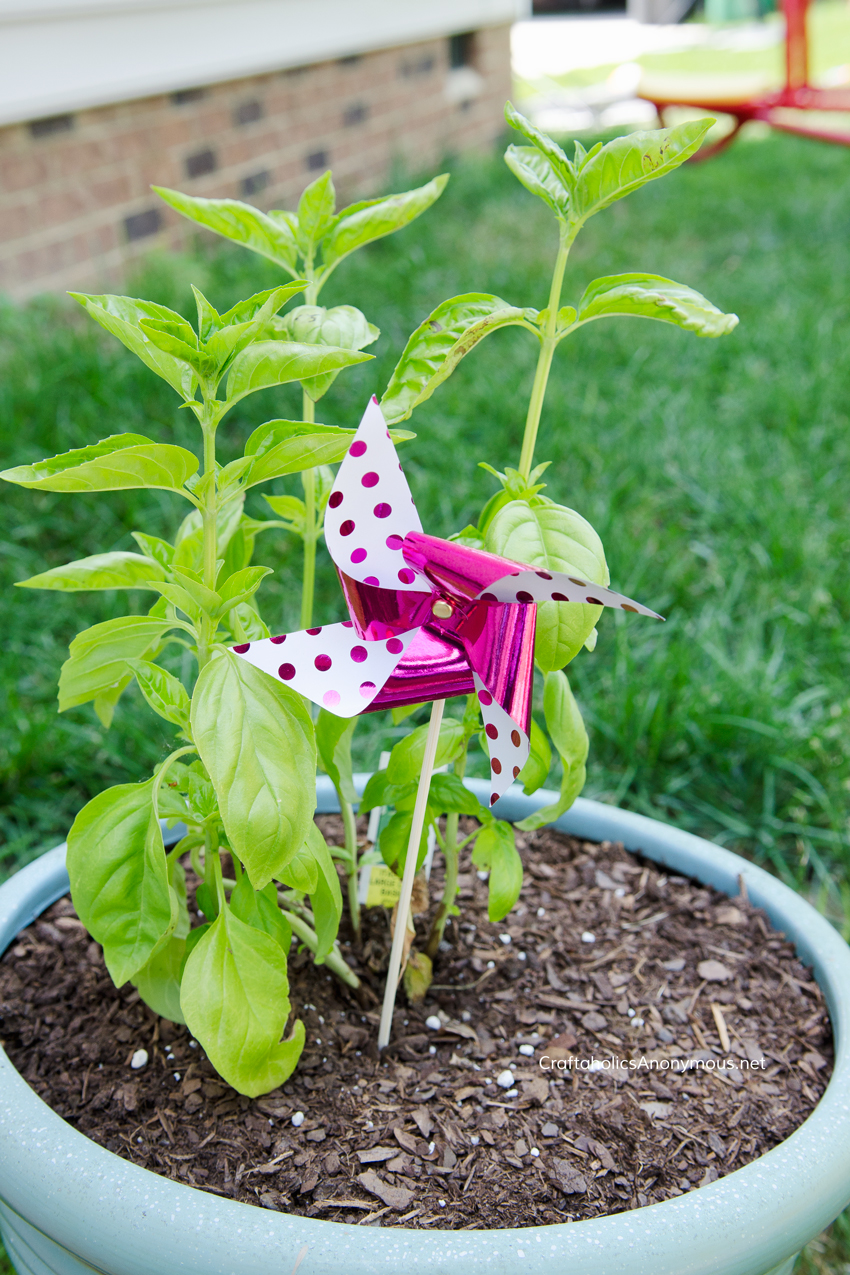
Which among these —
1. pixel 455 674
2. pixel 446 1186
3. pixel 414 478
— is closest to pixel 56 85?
pixel 414 478

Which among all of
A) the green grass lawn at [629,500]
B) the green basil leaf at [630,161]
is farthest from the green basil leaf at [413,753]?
the green grass lawn at [629,500]

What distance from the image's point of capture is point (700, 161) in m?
5.31

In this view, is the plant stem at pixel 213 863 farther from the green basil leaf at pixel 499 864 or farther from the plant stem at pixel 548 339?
the plant stem at pixel 548 339

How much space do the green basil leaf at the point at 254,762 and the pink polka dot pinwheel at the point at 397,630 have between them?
0.03 metres

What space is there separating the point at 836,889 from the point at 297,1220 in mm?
1173

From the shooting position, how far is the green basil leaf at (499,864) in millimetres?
999

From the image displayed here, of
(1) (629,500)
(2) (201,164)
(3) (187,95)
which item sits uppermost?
(3) (187,95)

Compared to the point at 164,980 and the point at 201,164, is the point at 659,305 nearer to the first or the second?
the point at 164,980

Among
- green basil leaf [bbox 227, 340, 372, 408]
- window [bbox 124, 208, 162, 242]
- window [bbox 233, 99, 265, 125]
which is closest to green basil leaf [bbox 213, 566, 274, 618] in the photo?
green basil leaf [bbox 227, 340, 372, 408]

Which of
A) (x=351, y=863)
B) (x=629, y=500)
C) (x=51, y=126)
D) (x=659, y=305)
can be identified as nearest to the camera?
(x=659, y=305)

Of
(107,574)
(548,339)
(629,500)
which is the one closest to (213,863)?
(107,574)

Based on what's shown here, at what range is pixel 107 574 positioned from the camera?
2.89 ft

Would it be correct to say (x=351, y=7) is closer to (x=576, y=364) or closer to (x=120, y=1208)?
(x=576, y=364)

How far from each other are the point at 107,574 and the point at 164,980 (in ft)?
1.25
